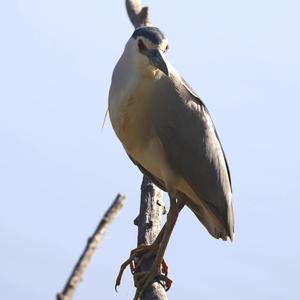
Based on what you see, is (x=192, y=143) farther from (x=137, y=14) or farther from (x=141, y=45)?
(x=137, y=14)

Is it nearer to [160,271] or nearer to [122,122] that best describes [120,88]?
[122,122]

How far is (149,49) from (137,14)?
0.91 metres

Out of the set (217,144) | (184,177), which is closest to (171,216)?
(184,177)

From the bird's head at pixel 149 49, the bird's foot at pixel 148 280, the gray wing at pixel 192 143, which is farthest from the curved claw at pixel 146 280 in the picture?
the bird's head at pixel 149 49

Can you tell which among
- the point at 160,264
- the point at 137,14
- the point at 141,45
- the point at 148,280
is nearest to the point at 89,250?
the point at 148,280

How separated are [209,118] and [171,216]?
0.59 metres

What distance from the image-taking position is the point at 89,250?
1.08 metres

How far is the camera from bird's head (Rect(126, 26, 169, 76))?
378 cm

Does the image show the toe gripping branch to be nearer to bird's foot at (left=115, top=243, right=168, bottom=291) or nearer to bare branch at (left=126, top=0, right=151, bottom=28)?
bird's foot at (left=115, top=243, right=168, bottom=291)

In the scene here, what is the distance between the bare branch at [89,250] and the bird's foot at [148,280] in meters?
2.41

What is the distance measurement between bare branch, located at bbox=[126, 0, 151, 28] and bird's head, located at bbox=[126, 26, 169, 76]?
62 centimetres

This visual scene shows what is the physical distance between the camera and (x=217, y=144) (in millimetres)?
4309

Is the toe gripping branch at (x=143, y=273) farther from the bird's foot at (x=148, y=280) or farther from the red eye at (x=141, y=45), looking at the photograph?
the red eye at (x=141, y=45)

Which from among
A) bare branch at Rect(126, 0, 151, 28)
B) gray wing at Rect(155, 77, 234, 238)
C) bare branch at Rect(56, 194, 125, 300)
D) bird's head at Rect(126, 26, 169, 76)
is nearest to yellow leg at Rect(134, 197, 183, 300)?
gray wing at Rect(155, 77, 234, 238)
